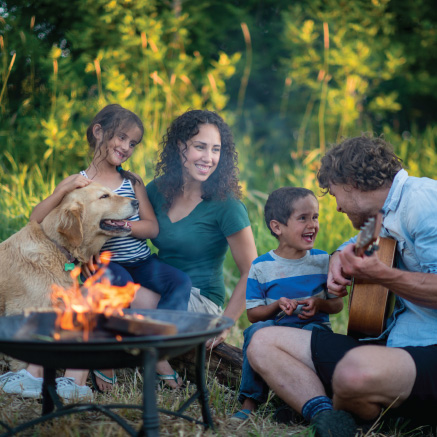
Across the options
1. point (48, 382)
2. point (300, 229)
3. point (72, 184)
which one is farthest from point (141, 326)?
point (72, 184)

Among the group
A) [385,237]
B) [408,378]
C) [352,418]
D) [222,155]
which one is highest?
[222,155]

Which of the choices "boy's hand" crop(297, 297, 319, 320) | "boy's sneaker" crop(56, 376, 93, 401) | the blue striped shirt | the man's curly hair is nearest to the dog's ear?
the blue striped shirt

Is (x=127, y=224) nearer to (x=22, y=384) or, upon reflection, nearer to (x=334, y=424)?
(x=22, y=384)

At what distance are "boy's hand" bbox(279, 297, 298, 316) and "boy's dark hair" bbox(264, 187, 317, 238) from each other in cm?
49

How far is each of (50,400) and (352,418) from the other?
1.46 m

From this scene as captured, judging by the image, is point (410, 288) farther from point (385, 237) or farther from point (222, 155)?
point (222, 155)

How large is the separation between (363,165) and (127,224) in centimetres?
162

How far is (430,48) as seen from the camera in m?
9.48

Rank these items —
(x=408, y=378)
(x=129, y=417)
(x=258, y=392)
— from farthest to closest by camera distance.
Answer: (x=258, y=392) < (x=129, y=417) < (x=408, y=378)

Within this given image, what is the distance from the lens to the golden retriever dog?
11.0ft

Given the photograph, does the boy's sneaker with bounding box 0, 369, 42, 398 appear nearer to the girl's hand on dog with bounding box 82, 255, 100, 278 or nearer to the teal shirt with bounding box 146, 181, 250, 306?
the girl's hand on dog with bounding box 82, 255, 100, 278

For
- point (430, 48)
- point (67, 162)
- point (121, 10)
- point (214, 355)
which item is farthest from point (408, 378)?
point (430, 48)

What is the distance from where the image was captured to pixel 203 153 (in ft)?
12.3

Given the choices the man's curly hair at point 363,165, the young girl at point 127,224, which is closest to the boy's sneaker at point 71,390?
the young girl at point 127,224
